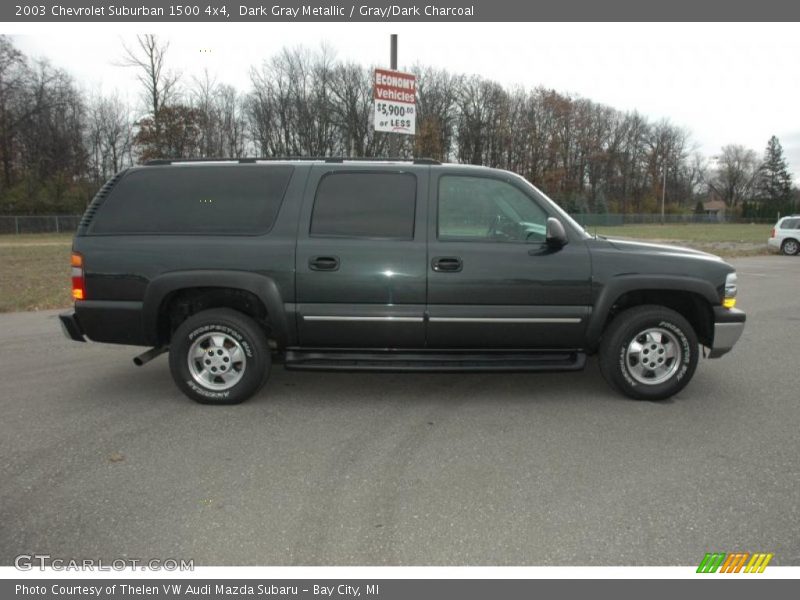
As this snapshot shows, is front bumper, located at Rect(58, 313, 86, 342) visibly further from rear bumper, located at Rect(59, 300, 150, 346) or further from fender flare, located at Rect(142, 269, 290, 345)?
fender flare, located at Rect(142, 269, 290, 345)

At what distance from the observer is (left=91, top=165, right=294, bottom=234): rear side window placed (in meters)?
4.70

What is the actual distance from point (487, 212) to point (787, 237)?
24095mm

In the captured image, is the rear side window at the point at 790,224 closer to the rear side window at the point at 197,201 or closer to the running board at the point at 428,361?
the running board at the point at 428,361

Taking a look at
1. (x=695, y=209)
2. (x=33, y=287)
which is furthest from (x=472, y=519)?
(x=695, y=209)

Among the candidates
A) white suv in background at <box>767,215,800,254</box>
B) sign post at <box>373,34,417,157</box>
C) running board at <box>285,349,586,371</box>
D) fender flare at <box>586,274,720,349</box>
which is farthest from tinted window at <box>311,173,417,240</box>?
white suv in background at <box>767,215,800,254</box>

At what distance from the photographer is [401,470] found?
11.8 feet

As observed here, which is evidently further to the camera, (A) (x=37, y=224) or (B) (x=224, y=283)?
(A) (x=37, y=224)

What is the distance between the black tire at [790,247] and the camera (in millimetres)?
23469

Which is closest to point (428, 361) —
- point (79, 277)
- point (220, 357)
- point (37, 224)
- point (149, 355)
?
point (220, 357)

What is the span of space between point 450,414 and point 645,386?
1659mm

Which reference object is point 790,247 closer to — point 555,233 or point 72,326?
point 555,233

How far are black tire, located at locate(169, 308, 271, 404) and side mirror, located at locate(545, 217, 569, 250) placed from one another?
242cm

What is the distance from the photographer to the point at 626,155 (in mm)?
87562

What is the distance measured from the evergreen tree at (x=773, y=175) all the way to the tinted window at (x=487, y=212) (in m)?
119
